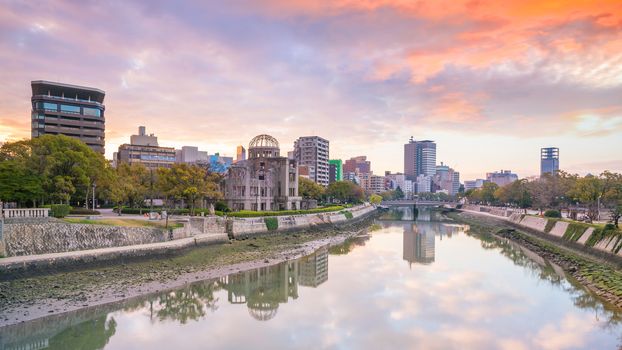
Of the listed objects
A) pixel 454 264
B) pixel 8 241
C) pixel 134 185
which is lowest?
pixel 454 264

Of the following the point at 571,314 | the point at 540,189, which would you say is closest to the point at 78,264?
the point at 571,314

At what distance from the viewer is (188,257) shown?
43.8 metres

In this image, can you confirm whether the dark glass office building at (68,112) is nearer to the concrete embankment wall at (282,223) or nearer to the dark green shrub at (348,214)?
the concrete embankment wall at (282,223)

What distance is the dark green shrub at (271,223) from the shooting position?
66.8 m

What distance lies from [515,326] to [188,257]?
31.2m

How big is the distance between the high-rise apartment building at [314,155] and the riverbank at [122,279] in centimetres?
12985

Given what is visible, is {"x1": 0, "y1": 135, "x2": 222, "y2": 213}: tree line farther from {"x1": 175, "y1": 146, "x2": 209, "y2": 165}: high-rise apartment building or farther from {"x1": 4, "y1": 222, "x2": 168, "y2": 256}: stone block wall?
{"x1": 175, "y1": 146, "x2": 209, "y2": 165}: high-rise apartment building

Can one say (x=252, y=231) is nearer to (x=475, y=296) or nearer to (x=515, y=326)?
(x=475, y=296)

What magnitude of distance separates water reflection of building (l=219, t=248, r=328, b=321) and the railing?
1654 cm

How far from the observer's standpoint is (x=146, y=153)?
132 metres

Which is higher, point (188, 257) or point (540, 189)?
point (540, 189)

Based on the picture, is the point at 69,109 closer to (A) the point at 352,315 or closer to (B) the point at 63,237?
(B) the point at 63,237

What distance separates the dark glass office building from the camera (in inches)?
3922

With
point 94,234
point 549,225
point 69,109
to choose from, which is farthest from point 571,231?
point 69,109
